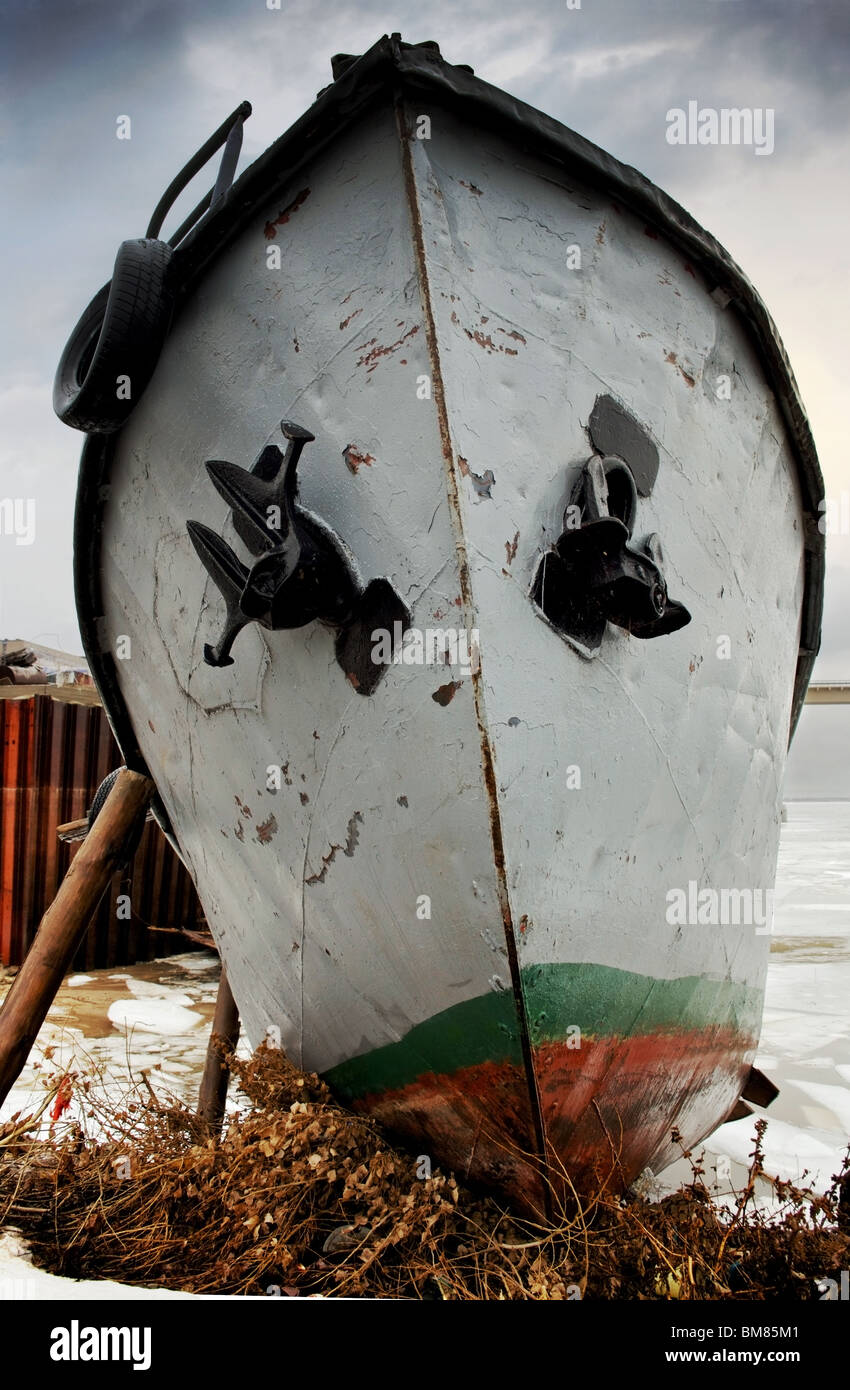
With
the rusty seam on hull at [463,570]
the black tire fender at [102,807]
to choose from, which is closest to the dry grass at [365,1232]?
the rusty seam on hull at [463,570]

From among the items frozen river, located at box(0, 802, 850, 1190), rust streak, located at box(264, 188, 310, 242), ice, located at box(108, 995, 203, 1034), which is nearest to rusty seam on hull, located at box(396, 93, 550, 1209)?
rust streak, located at box(264, 188, 310, 242)

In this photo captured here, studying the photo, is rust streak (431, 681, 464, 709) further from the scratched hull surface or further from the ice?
the ice

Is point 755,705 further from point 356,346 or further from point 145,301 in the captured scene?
point 145,301

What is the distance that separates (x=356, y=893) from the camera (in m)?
2.07

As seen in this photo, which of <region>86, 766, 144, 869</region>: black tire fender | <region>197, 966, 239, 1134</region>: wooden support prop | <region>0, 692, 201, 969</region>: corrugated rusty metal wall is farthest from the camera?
<region>0, 692, 201, 969</region>: corrugated rusty metal wall

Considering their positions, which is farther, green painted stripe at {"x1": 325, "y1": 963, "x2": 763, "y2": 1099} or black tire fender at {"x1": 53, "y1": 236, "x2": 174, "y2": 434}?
black tire fender at {"x1": 53, "y1": 236, "x2": 174, "y2": 434}

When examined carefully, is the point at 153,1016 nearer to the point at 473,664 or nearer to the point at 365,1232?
the point at 365,1232

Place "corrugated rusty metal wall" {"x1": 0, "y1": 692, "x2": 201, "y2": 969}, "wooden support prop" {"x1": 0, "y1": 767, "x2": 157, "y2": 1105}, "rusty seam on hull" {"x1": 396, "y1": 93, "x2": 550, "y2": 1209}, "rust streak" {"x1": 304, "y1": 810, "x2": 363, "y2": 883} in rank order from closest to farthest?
"rusty seam on hull" {"x1": 396, "y1": 93, "x2": 550, "y2": 1209} → "rust streak" {"x1": 304, "y1": 810, "x2": 363, "y2": 883} → "wooden support prop" {"x1": 0, "y1": 767, "x2": 157, "y2": 1105} → "corrugated rusty metal wall" {"x1": 0, "y1": 692, "x2": 201, "y2": 969}

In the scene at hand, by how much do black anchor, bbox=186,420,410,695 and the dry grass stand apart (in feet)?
3.65

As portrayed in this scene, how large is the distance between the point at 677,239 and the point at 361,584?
120 cm

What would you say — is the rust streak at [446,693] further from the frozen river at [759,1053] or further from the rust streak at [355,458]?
the frozen river at [759,1053]

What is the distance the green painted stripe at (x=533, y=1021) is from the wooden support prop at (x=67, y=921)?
1.32 metres

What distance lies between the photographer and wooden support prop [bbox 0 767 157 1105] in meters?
3.09
